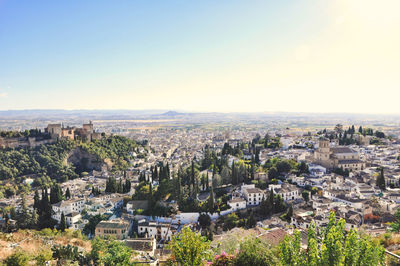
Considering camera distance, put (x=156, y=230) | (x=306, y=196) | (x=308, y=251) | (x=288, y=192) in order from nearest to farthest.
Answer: (x=308, y=251) < (x=156, y=230) < (x=306, y=196) < (x=288, y=192)

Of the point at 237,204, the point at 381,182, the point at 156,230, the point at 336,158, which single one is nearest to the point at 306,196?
the point at 237,204

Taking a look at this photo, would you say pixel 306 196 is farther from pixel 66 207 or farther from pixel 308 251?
pixel 66 207

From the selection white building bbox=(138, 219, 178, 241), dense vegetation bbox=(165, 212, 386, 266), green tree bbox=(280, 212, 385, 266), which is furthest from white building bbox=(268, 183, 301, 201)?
green tree bbox=(280, 212, 385, 266)

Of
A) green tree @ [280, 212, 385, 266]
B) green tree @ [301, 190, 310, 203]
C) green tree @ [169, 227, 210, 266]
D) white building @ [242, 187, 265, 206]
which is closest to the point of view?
green tree @ [280, 212, 385, 266]

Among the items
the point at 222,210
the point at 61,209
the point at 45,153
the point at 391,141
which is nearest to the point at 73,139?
the point at 45,153

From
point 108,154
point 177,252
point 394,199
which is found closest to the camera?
point 177,252

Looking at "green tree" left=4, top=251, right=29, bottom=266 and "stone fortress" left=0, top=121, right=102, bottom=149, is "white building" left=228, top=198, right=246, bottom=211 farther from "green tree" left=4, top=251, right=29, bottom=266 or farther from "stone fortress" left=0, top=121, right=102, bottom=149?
"stone fortress" left=0, top=121, right=102, bottom=149

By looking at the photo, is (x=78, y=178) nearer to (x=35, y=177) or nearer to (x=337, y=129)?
(x=35, y=177)

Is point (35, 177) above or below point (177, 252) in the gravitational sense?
below
